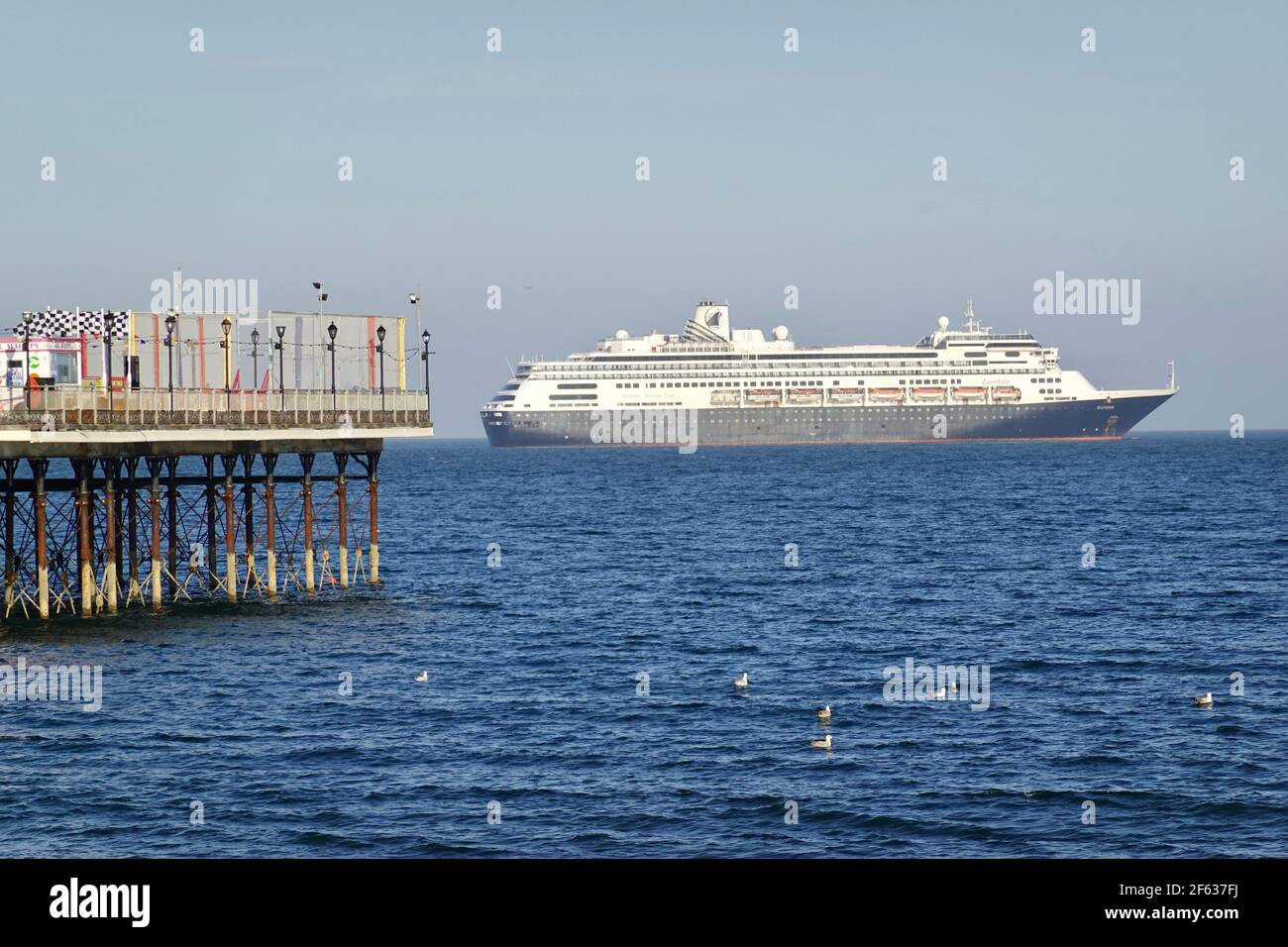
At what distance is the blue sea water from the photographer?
2186 centimetres

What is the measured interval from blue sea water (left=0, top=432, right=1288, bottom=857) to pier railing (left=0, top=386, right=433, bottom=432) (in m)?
5.59

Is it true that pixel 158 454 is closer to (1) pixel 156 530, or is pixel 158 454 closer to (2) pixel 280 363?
(1) pixel 156 530

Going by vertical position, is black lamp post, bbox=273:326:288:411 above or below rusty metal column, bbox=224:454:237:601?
above

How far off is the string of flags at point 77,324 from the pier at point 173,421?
1.8 inches

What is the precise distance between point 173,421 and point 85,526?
3.95 metres

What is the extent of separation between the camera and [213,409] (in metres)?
43.7

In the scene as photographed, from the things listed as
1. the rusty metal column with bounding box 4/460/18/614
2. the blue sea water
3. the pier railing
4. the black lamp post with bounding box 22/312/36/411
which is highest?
the black lamp post with bounding box 22/312/36/411

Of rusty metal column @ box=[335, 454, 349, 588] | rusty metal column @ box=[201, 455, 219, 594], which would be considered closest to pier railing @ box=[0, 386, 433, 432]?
rusty metal column @ box=[335, 454, 349, 588]

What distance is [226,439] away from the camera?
44.0 m

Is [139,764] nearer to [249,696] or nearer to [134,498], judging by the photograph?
[249,696]

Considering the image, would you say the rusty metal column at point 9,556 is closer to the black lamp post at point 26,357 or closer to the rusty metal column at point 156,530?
the black lamp post at point 26,357

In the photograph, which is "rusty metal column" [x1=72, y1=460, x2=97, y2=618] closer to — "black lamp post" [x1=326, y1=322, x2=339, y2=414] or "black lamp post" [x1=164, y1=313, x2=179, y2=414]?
"black lamp post" [x1=164, y1=313, x2=179, y2=414]

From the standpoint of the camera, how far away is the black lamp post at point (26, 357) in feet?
131
